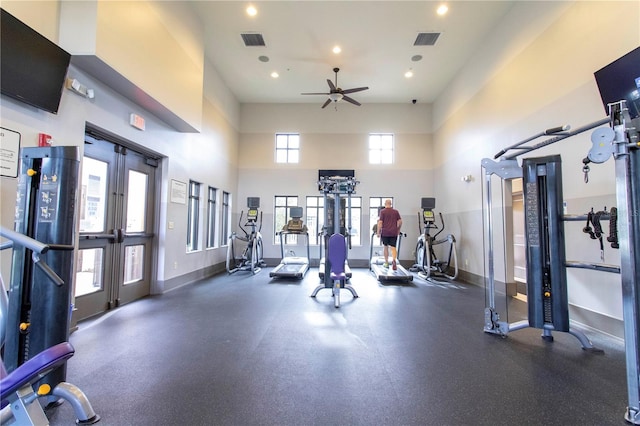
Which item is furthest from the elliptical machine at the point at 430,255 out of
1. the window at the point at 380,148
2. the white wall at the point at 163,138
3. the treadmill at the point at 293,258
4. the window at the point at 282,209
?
the white wall at the point at 163,138

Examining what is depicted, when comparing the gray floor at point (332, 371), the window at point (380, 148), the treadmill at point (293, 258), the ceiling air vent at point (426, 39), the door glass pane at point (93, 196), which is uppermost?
the ceiling air vent at point (426, 39)

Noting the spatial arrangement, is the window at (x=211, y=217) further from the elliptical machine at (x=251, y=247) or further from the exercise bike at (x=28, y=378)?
the exercise bike at (x=28, y=378)

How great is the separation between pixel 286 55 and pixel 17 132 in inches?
207

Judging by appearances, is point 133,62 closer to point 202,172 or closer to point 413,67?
point 202,172

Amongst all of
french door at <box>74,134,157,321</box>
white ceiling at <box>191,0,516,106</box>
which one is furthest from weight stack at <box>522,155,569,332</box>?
french door at <box>74,134,157,321</box>

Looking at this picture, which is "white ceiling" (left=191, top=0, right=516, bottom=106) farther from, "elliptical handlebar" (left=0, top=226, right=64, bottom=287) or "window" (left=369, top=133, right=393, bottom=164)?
"elliptical handlebar" (left=0, top=226, right=64, bottom=287)

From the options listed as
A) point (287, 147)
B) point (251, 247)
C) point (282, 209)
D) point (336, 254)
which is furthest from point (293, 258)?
point (287, 147)

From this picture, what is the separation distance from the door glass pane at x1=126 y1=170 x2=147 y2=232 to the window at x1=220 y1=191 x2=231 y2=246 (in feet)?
9.72

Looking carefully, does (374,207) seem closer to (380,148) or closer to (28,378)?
(380,148)

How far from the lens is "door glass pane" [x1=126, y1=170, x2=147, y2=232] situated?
4.42 m

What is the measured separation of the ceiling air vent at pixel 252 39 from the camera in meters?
5.71

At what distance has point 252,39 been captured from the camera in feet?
19.2

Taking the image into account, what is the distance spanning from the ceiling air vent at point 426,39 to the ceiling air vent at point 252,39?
10.7 feet

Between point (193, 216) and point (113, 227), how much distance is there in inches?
89.3
